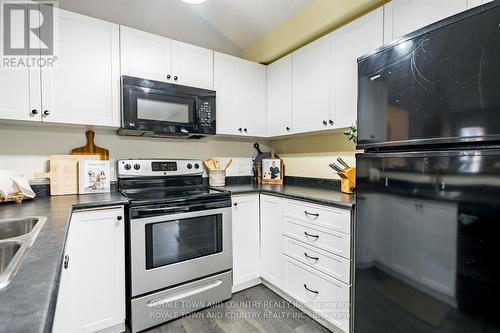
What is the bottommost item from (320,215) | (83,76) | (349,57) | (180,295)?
(180,295)

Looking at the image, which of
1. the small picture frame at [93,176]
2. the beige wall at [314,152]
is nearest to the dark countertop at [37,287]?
the small picture frame at [93,176]

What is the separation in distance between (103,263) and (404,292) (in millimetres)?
1676

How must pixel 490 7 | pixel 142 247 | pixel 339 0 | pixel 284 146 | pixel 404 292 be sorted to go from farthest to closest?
pixel 284 146 < pixel 339 0 < pixel 142 247 < pixel 404 292 < pixel 490 7

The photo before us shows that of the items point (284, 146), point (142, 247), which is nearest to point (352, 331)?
point (142, 247)

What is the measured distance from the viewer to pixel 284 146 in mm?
2859

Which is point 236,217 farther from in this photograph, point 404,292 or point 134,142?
point 404,292

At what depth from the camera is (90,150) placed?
201cm

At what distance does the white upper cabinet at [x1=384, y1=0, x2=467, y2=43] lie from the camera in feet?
4.29

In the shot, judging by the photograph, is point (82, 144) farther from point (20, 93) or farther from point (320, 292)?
point (320, 292)

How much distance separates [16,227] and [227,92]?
1814mm

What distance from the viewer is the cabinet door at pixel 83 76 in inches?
66.0
